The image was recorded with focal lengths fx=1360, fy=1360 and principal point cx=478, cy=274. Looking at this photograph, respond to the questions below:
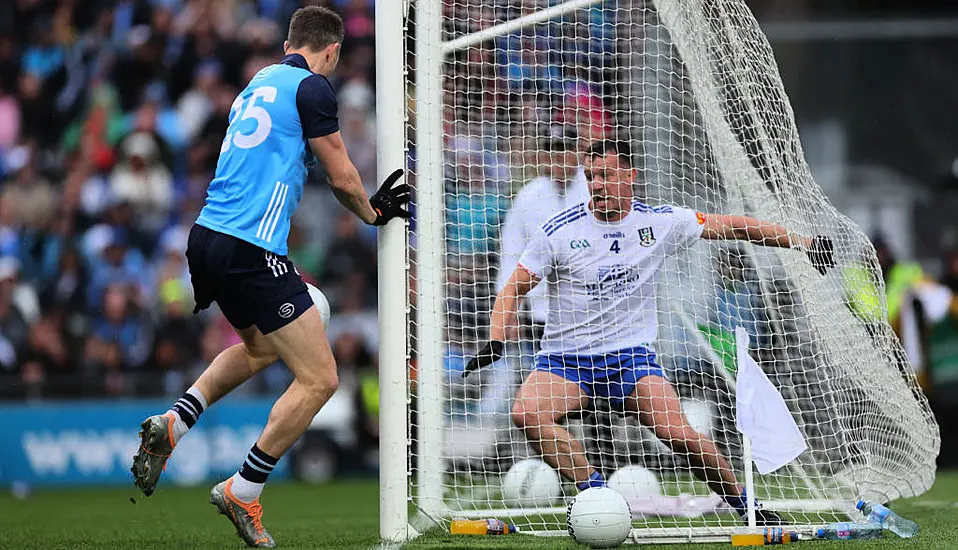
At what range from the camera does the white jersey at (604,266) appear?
22.6 ft

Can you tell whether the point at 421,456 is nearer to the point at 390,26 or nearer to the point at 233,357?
the point at 233,357

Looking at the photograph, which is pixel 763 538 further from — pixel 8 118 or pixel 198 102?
pixel 8 118

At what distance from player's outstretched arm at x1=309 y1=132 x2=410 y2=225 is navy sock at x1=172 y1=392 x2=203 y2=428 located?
45.6 inches

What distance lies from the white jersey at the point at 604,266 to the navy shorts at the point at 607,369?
48 mm

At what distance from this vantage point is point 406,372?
6246 millimetres

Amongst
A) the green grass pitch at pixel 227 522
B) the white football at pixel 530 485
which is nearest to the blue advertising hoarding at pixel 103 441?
the green grass pitch at pixel 227 522

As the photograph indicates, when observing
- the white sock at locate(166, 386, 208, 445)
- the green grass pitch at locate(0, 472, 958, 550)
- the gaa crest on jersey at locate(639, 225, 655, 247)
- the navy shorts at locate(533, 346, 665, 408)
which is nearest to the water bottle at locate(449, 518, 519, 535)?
the green grass pitch at locate(0, 472, 958, 550)

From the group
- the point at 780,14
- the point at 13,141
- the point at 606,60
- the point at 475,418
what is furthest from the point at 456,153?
the point at 780,14

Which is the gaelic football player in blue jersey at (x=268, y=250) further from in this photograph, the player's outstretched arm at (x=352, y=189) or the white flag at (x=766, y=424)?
the white flag at (x=766, y=424)

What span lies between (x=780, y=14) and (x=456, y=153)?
12591 millimetres

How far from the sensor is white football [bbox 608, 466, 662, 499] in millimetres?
7064

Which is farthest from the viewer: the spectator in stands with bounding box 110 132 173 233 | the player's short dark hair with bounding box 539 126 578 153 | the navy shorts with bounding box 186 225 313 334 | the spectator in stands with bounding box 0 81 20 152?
the spectator in stands with bounding box 0 81 20 152

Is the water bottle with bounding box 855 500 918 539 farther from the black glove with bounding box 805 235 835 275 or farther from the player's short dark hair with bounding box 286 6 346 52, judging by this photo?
the player's short dark hair with bounding box 286 6 346 52

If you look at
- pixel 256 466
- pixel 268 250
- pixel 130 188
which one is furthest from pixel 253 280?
pixel 130 188
